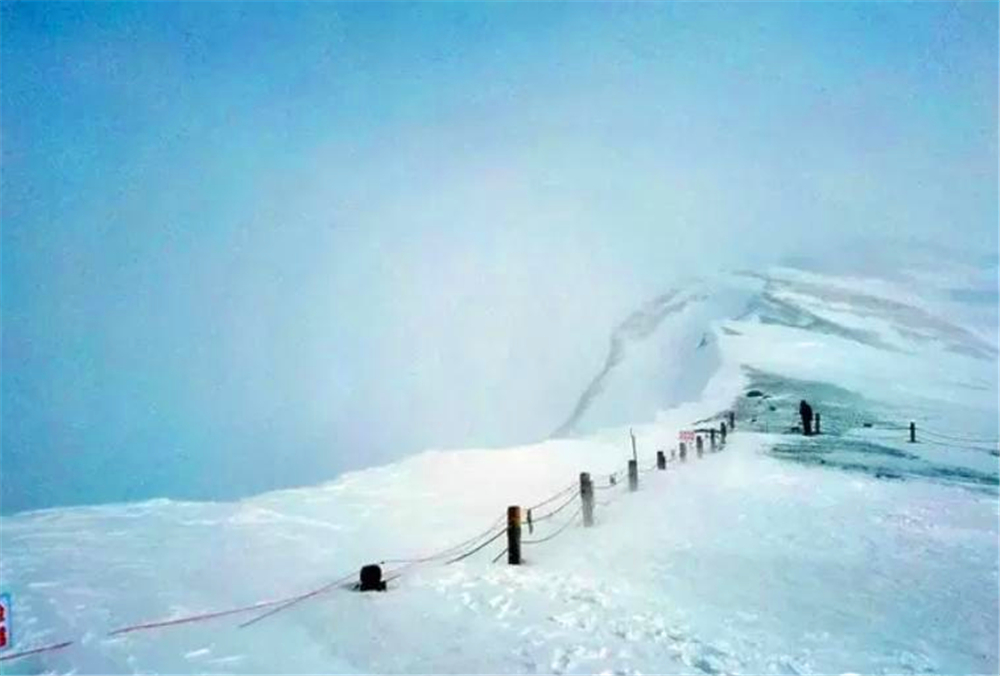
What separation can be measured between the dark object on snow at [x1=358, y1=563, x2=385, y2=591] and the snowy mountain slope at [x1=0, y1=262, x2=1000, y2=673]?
0.20 ft

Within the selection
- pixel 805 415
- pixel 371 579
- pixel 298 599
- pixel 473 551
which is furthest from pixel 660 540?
pixel 298 599

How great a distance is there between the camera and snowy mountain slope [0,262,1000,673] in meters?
2.47

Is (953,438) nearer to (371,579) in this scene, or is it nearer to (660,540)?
(660,540)

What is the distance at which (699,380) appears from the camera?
370cm

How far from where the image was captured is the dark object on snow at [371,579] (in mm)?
2824

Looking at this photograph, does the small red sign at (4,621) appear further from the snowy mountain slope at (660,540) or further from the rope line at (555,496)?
the rope line at (555,496)

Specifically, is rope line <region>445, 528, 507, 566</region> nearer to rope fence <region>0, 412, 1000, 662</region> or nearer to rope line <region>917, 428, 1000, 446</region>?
rope fence <region>0, 412, 1000, 662</region>

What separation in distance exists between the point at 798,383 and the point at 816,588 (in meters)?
1.17

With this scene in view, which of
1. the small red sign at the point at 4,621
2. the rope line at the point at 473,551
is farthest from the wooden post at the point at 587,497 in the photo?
the small red sign at the point at 4,621

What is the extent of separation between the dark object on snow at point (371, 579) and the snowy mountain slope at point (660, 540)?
0.06 m

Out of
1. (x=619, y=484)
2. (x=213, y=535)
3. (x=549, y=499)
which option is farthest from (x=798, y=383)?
(x=213, y=535)

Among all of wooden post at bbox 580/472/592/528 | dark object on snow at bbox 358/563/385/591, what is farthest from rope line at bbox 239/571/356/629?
wooden post at bbox 580/472/592/528

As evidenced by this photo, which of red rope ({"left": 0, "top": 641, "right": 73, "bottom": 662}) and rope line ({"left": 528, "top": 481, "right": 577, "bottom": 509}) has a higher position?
rope line ({"left": 528, "top": 481, "right": 577, "bottom": 509})

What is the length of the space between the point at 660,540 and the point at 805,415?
42.0 inches
